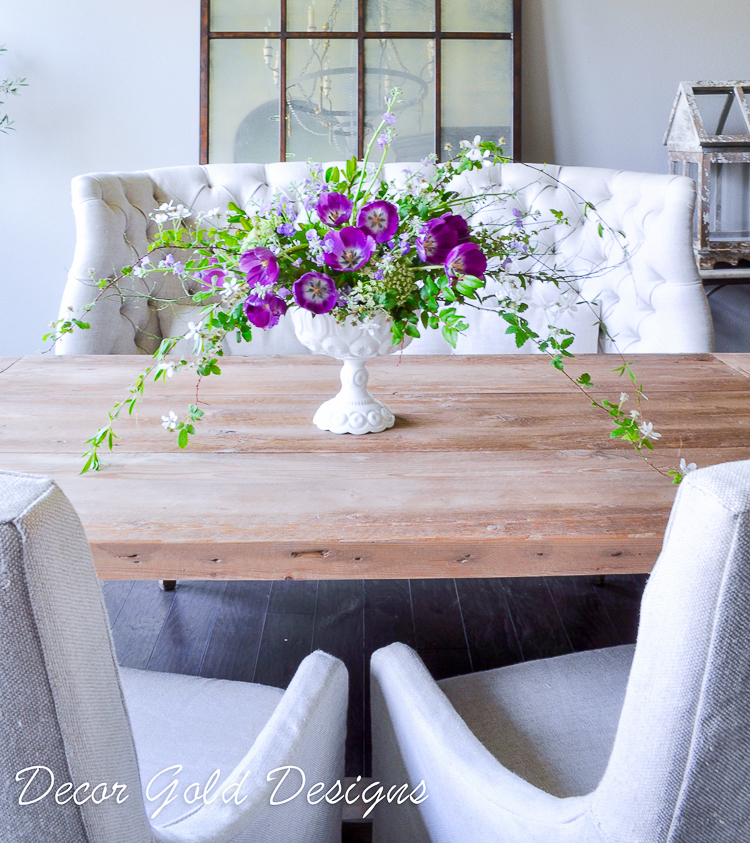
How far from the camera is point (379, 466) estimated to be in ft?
3.77

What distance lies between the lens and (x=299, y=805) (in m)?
0.84

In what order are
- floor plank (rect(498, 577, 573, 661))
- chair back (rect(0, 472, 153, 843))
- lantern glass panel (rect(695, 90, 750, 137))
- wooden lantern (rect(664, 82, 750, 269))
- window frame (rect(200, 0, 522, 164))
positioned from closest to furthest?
1. chair back (rect(0, 472, 153, 843))
2. floor plank (rect(498, 577, 573, 661))
3. wooden lantern (rect(664, 82, 750, 269))
4. window frame (rect(200, 0, 522, 164))
5. lantern glass panel (rect(695, 90, 750, 137))

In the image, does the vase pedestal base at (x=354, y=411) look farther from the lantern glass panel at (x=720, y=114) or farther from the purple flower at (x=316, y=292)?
the lantern glass panel at (x=720, y=114)

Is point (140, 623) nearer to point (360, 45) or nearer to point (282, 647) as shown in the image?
point (282, 647)

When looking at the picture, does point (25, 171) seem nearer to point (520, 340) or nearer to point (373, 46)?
point (373, 46)

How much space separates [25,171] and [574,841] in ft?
11.1

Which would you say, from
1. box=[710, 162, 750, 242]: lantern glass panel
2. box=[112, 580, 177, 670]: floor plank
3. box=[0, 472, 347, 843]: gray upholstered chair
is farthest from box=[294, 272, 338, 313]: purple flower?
box=[710, 162, 750, 242]: lantern glass panel

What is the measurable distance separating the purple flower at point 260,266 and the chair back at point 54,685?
1.91ft

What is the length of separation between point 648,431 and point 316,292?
49 cm

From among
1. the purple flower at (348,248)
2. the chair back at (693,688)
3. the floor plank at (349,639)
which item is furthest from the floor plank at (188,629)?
the chair back at (693,688)

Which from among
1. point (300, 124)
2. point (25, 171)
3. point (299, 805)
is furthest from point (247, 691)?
point (25, 171)

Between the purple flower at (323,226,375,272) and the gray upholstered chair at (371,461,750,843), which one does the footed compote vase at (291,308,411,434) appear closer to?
the purple flower at (323,226,375,272)

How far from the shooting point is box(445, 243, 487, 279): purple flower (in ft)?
3.34

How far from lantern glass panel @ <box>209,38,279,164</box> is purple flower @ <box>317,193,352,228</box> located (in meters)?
2.27
